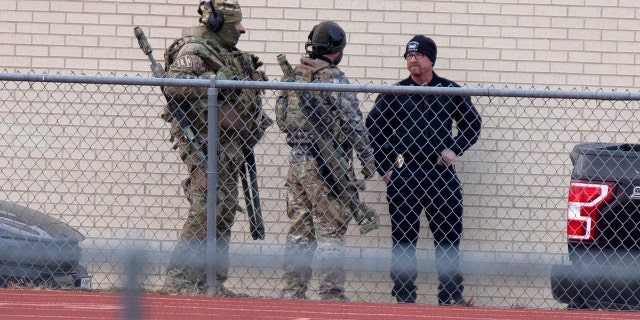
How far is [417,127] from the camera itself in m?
7.92

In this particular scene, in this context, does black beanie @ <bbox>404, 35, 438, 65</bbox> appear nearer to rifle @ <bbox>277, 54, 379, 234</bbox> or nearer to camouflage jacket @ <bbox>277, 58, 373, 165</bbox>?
camouflage jacket @ <bbox>277, 58, 373, 165</bbox>

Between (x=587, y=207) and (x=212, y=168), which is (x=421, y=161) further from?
(x=212, y=168)

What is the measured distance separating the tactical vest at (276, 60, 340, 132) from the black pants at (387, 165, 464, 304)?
0.72 m

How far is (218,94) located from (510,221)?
8.41 ft

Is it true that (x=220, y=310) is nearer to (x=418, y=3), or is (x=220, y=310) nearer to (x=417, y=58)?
(x=417, y=58)

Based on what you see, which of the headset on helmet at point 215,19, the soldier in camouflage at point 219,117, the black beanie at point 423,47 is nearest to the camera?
the soldier in camouflage at point 219,117

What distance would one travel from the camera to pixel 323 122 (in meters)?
7.90

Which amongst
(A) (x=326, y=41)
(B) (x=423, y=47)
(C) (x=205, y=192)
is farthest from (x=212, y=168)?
(B) (x=423, y=47)

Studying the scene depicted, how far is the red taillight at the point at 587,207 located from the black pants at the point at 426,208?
924 millimetres

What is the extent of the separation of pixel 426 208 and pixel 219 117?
5.14 feet

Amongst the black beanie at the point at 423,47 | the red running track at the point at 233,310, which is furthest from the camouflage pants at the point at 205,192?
the black beanie at the point at 423,47

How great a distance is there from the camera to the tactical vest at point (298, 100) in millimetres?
8000

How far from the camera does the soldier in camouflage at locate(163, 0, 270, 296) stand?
7.63 m

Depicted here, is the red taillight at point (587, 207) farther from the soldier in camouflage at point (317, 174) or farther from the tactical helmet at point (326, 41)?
the tactical helmet at point (326, 41)
